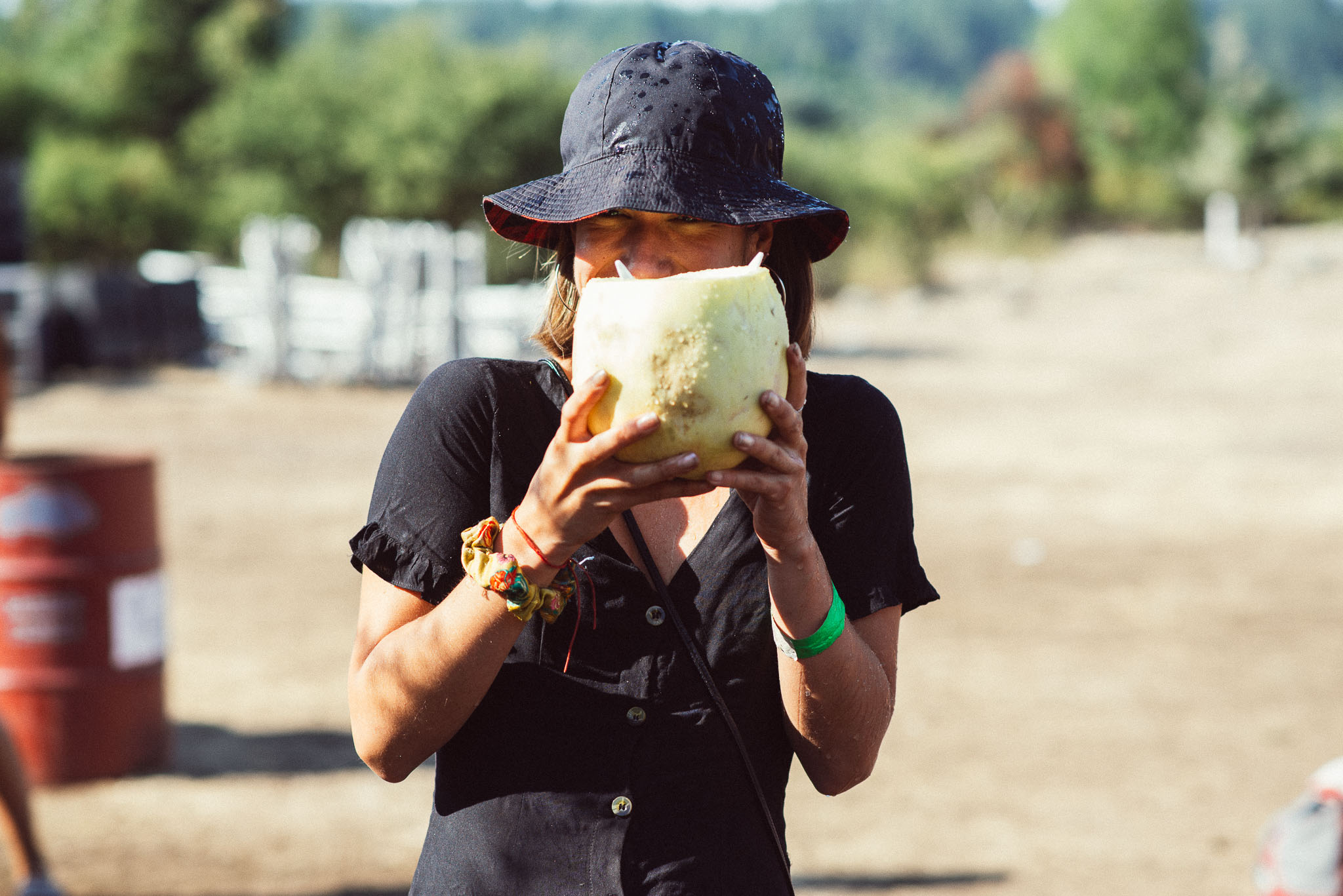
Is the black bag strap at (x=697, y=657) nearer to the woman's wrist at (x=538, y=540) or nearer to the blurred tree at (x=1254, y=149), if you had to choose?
the woman's wrist at (x=538, y=540)

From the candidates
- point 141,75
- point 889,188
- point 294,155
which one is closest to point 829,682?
point 294,155

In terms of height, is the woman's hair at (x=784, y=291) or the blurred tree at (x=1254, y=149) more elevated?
the woman's hair at (x=784, y=291)

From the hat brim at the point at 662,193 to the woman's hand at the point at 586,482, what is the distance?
0.25 metres

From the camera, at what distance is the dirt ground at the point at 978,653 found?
17.0 feet

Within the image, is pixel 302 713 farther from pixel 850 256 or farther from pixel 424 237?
pixel 850 256

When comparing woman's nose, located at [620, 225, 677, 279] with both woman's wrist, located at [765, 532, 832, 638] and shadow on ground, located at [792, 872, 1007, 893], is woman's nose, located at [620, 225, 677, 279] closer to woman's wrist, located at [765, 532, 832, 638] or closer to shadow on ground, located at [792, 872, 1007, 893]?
woman's wrist, located at [765, 532, 832, 638]

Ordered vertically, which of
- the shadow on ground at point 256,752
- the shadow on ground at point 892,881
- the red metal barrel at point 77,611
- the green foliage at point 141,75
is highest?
the green foliage at point 141,75

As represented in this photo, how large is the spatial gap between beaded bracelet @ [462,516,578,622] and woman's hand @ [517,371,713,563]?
0.04 meters

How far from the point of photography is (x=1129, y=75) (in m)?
83.4

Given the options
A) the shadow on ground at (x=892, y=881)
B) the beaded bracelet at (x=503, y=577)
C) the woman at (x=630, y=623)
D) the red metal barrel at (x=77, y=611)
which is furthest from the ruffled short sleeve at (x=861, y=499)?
the red metal barrel at (x=77, y=611)

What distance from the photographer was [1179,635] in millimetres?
7816

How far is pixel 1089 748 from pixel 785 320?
5049 mm

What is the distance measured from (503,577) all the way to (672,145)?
57cm

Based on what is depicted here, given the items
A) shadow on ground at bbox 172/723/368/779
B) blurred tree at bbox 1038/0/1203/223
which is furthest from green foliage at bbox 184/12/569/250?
blurred tree at bbox 1038/0/1203/223
